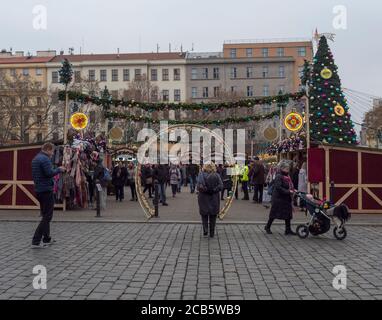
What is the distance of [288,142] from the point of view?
21141mm

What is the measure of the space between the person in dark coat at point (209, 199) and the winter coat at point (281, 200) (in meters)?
1.31

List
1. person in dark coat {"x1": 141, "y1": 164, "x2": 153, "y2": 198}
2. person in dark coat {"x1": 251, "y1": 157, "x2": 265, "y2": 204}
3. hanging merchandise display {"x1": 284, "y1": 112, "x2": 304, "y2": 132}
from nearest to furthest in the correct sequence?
1. hanging merchandise display {"x1": 284, "y1": 112, "x2": 304, "y2": 132}
2. person in dark coat {"x1": 251, "y1": 157, "x2": 265, "y2": 204}
3. person in dark coat {"x1": 141, "y1": 164, "x2": 153, "y2": 198}

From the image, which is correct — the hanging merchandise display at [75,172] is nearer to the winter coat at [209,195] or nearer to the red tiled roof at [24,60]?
the winter coat at [209,195]

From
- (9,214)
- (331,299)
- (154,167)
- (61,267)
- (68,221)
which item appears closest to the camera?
(331,299)

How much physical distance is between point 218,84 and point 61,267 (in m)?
78.0

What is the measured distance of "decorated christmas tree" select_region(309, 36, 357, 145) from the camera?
91.9 feet

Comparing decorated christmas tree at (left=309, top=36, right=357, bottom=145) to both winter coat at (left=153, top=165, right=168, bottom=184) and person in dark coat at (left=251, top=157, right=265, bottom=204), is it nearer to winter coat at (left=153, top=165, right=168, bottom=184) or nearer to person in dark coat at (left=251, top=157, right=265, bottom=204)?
person in dark coat at (left=251, top=157, right=265, bottom=204)

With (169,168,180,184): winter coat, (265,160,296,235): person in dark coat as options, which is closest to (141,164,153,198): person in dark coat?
(169,168,180,184): winter coat

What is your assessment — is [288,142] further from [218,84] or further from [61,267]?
[218,84]

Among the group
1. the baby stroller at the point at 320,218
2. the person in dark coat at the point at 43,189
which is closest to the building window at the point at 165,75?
the baby stroller at the point at 320,218

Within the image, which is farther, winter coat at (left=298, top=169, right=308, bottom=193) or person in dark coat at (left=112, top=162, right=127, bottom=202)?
person in dark coat at (left=112, top=162, right=127, bottom=202)

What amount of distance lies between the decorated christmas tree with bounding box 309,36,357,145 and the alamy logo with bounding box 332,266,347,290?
65.8 feet

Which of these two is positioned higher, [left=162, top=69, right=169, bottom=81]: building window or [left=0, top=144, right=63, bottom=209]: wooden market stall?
[left=162, top=69, right=169, bottom=81]: building window
